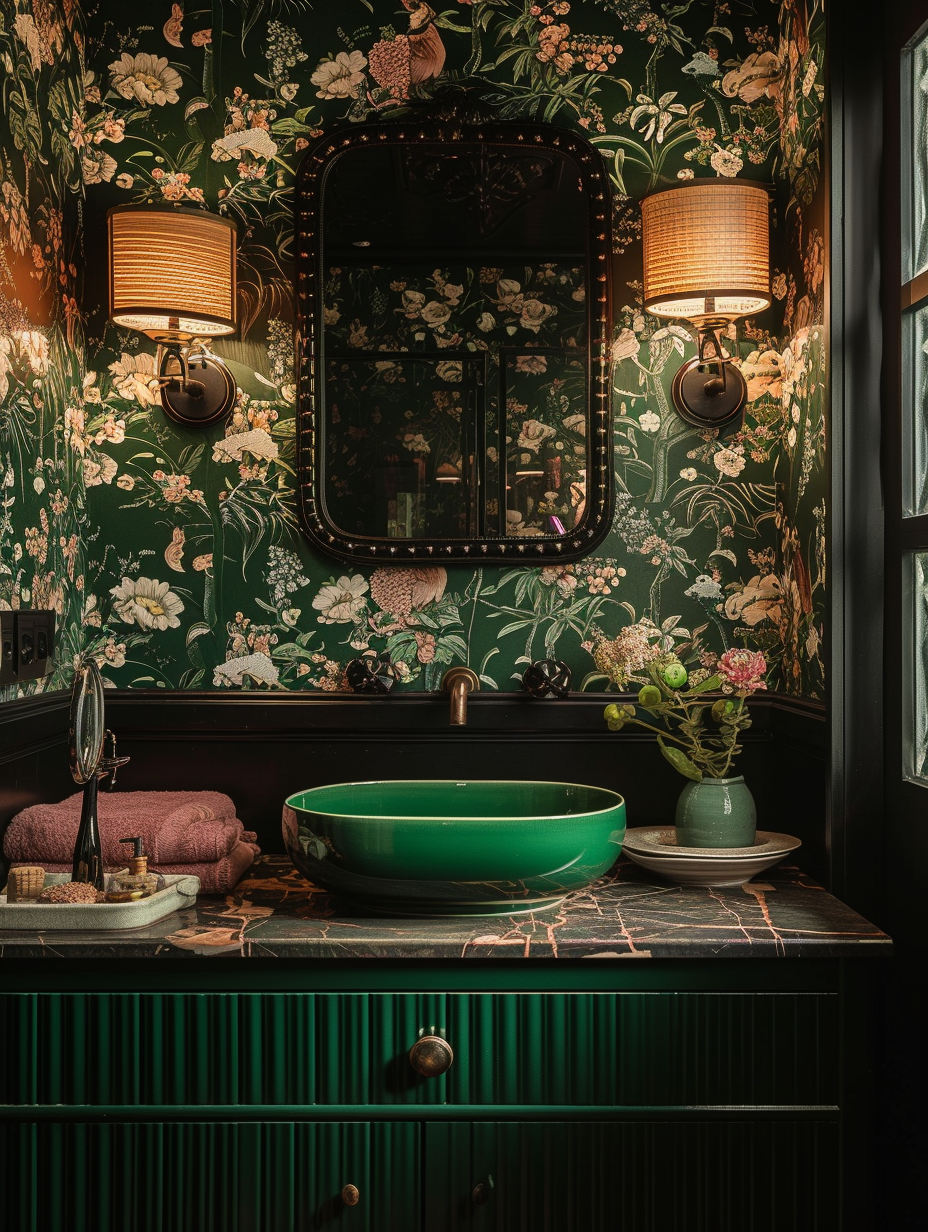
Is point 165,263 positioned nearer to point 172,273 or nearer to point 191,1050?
point 172,273

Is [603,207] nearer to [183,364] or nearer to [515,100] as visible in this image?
[515,100]

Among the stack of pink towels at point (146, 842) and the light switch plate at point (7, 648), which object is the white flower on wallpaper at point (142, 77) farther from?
the stack of pink towels at point (146, 842)

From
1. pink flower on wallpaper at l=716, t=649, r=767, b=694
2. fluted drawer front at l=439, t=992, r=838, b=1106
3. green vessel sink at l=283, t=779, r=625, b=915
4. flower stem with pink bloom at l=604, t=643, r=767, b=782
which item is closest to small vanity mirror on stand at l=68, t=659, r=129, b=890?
green vessel sink at l=283, t=779, r=625, b=915

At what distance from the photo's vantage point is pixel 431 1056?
56.0 inches

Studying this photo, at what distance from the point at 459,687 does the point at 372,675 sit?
18cm

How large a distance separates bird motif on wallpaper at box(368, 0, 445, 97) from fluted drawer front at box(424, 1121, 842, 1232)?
5.72 ft

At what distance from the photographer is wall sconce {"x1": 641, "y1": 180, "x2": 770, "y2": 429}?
185cm

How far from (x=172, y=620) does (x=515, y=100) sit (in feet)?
3.75

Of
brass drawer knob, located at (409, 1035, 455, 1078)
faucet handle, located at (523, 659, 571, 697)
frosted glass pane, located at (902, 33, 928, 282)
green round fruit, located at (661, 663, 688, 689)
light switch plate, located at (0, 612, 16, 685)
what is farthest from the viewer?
faucet handle, located at (523, 659, 571, 697)

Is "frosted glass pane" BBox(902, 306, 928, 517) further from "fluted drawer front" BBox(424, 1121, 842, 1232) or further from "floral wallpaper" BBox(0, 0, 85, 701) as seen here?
"floral wallpaper" BBox(0, 0, 85, 701)

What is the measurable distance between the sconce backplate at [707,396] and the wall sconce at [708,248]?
69mm

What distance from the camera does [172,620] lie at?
2.01 meters

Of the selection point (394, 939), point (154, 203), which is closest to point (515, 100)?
point (154, 203)

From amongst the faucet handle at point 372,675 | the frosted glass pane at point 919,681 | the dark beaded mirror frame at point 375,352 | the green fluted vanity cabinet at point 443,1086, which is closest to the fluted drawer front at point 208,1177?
the green fluted vanity cabinet at point 443,1086
